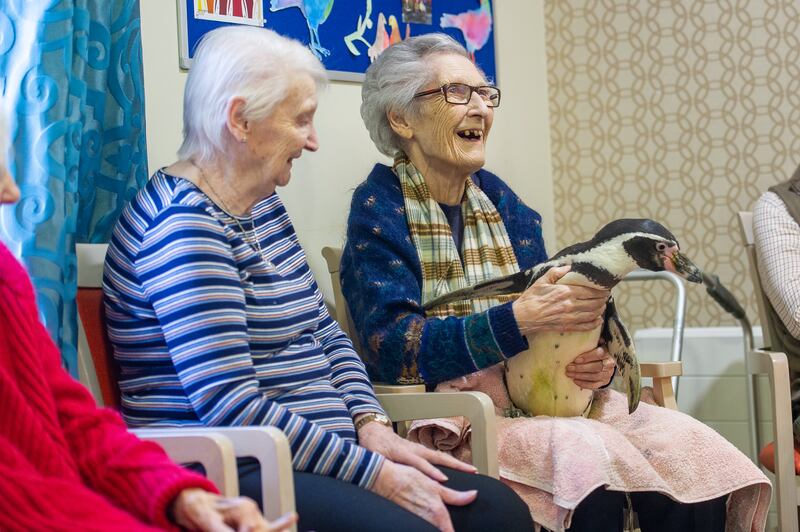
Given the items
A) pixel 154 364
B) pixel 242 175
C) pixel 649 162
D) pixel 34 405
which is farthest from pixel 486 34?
pixel 34 405

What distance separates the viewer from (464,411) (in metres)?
1.83

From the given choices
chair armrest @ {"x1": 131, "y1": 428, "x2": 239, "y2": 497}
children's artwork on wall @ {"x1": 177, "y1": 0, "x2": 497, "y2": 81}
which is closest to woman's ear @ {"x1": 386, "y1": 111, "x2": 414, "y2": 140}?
children's artwork on wall @ {"x1": 177, "y1": 0, "x2": 497, "y2": 81}

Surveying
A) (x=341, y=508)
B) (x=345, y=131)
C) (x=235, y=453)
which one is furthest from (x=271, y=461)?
(x=345, y=131)

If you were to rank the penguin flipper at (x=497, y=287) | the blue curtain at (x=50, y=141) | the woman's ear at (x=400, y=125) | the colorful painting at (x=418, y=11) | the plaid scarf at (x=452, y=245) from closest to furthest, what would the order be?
the blue curtain at (x=50, y=141) < the penguin flipper at (x=497, y=287) < the plaid scarf at (x=452, y=245) < the woman's ear at (x=400, y=125) < the colorful painting at (x=418, y=11)

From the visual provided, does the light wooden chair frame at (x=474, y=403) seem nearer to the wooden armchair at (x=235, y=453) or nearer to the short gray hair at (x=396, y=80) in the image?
the short gray hair at (x=396, y=80)

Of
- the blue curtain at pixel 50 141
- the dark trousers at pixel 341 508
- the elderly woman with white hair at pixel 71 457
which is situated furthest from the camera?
the blue curtain at pixel 50 141

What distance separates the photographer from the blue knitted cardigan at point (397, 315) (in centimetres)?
196

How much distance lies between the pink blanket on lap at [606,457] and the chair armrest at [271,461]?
→ 0.61 metres

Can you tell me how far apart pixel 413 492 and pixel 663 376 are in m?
0.87

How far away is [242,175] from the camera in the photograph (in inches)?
65.2

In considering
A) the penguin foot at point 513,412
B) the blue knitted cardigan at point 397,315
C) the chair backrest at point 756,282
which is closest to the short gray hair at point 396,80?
the blue knitted cardigan at point 397,315

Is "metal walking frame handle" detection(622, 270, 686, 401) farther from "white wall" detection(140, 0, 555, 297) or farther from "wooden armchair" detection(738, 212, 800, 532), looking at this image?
"wooden armchair" detection(738, 212, 800, 532)

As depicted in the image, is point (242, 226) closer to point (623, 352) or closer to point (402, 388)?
point (402, 388)

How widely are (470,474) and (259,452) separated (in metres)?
0.45
